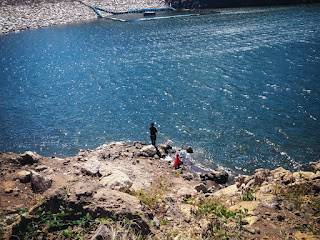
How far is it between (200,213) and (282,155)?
388 inches

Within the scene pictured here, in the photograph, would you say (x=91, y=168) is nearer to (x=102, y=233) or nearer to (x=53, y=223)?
(x=53, y=223)

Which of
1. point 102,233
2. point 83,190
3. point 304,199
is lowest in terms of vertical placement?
point 304,199

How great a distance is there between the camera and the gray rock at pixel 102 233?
5.73 m

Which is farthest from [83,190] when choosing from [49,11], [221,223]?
[49,11]

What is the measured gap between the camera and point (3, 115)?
894 inches

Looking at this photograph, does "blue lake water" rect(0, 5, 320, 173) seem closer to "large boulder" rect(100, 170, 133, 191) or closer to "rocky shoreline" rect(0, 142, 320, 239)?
"rocky shoreline" rect(0, 142, 320, 239)

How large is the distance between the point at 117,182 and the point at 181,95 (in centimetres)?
1552

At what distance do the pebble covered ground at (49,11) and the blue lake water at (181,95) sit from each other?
89.4 ft

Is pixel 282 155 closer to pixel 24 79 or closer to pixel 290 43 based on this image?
pixel 290 43

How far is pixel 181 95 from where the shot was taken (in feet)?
79.2

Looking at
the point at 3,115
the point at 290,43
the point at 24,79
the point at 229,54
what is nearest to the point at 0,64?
the point at 24,79

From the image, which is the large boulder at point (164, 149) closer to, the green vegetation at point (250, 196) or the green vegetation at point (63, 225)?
the green vegetation at point (250, 196)

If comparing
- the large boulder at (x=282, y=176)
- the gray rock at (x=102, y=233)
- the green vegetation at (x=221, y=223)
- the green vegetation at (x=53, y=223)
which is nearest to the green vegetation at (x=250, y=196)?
the green vegetation at (x=221, y=223)

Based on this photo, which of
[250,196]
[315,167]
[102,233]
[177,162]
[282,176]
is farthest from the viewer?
[177,162]
